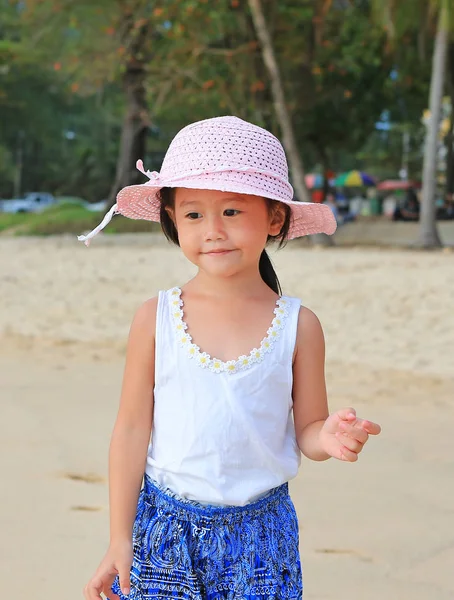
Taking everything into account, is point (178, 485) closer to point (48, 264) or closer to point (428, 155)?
point (48, 264)

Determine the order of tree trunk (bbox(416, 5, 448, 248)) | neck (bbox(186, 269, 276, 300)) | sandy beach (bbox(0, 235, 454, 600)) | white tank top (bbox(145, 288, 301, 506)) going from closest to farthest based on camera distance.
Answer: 1. white tank top (bbox(145, 288, 301, 506))
2. neck (bbox(186, 269, 276, 300))
3. sandy beach (bbox(0, 235, 454, 600))
4. tree trunk (bbox(416, 5, 448, 248))

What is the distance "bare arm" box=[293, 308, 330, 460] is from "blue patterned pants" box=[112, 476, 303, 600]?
0.49 feet

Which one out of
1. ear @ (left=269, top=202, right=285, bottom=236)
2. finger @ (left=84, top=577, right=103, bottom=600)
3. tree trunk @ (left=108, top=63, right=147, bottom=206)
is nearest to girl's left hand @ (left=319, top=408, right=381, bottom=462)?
ear @ (left=269, top=202, right=285, bottom=236)

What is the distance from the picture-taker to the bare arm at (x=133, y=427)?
5.78 ft

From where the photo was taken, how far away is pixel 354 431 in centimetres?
160

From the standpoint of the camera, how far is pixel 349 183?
3762cm

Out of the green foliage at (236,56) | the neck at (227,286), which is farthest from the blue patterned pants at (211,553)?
the green foliage at (236,56)

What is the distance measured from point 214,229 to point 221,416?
0.38 metres

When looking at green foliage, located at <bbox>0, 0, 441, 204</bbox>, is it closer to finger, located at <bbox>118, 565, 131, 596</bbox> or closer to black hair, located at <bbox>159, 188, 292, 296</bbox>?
black hair, located at <bbox>159, 188, 292, 296</bbox>

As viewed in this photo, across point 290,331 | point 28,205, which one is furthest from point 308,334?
point 28,205

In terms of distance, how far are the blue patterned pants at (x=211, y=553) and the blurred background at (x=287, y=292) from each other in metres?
1.08

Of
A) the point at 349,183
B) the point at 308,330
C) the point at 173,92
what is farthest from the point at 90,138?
the point at 308,330

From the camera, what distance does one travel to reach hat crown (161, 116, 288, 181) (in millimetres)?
1716

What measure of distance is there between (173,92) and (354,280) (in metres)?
9.94
